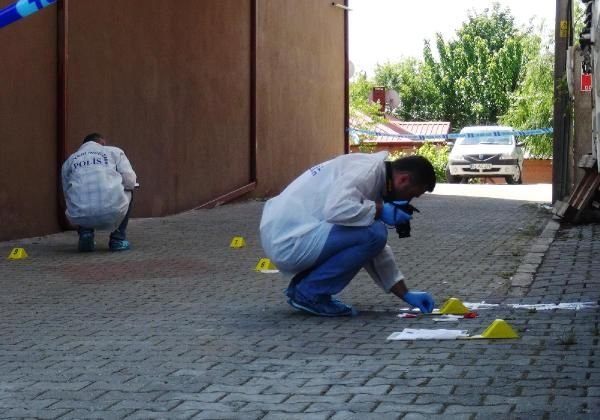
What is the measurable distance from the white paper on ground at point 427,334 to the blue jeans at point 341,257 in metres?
0.70

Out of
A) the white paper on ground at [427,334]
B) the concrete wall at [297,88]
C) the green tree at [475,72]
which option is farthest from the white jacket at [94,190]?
the green tree at [475,72]

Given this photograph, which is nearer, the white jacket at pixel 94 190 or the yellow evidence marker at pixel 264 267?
the yellow evidence marker at pixel 264 267

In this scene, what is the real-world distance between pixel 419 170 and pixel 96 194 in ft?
18.3

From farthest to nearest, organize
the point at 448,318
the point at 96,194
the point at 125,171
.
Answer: the point at 125,171, the point at 96,194, the point at 448,318

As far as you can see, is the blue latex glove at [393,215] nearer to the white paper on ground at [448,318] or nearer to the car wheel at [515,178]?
the white paper on ground at [448,318]

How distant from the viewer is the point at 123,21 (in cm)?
1588

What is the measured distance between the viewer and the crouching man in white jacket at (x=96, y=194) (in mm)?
12273

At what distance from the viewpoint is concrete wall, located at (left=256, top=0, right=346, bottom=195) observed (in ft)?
70.4

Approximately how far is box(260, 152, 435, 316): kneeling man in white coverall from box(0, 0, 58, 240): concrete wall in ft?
20.4

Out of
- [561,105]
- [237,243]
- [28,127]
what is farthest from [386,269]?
[561,105]

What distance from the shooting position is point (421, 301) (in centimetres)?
783

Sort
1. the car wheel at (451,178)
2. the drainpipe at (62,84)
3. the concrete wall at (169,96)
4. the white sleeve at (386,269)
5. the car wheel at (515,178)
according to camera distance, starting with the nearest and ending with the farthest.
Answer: the white sleeve at (386,269) → the concrete wall at (169,96) → the drainpipe at (62,84) → the car wheel at (515,178) → the car wheel at (451,178)

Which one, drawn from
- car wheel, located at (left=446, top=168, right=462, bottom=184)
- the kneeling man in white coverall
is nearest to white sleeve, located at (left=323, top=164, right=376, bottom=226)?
the kneeling man in white coverall

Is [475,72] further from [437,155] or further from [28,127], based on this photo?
[28,127]
